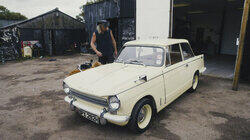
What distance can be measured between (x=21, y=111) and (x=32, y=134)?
138 cm

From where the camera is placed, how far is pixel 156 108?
3.39 meters

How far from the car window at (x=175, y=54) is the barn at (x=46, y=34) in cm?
1323

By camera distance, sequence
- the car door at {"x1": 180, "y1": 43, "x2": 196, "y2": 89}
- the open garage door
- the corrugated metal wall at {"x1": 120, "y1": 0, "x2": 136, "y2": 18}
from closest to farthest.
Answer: the car door at {"x1": 180, "y1": 43, "x2": 196, "y2": 89}, the open garage door, the corrugated metal wall at {"x1": 120, "y1": 0, "x2": 136, "y2": 18}

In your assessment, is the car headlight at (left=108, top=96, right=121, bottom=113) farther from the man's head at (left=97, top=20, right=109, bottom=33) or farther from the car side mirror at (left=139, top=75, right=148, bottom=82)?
the man's head at (left=97, top=20, right=109, bottom=33)

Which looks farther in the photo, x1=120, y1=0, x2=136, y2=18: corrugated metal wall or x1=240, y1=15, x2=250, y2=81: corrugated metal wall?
x1=120, y1=0, x2=136, y2=18: corrugated metal wall

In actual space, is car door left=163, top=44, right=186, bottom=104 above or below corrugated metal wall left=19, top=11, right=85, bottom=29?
below

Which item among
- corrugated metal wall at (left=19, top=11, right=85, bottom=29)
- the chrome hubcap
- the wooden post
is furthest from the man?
corrugated metal wall at (left=19, top=11, right=85, bottom=29)

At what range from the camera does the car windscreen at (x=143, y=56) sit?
3.72 metres

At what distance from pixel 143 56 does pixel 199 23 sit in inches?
548

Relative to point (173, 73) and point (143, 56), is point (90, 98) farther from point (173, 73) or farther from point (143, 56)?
point (173, 73)

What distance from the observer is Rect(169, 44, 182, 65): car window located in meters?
4.00

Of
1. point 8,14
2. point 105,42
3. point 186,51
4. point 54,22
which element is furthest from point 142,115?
point 8,14

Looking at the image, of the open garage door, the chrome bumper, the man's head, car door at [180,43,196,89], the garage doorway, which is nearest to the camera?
the chrome bumper

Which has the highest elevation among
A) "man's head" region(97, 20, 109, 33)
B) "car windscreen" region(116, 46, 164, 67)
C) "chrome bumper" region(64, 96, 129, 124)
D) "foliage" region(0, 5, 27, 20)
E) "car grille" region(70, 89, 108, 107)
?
"foliage" region(0, 5, 27, 20)
